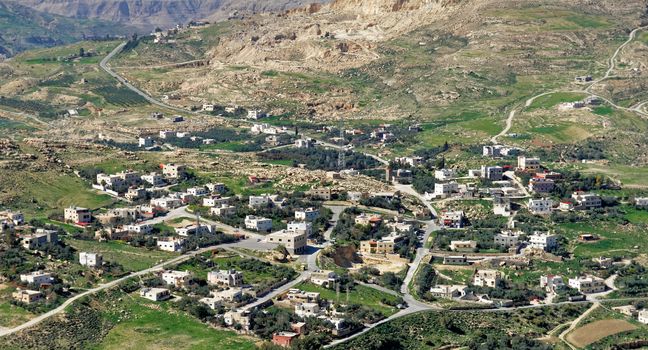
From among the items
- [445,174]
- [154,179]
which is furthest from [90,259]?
[445,174]

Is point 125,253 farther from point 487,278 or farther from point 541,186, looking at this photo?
point 541,186

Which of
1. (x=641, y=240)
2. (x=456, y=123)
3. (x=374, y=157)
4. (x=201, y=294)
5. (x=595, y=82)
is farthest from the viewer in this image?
(x=595, y=82)

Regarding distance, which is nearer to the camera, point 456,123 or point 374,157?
point 374,157

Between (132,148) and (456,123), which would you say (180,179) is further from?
(456,123)

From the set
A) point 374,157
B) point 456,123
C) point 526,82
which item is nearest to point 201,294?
point 374,157

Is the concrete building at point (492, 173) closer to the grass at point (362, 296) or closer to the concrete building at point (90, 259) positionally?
the grass at point (362, 296)
